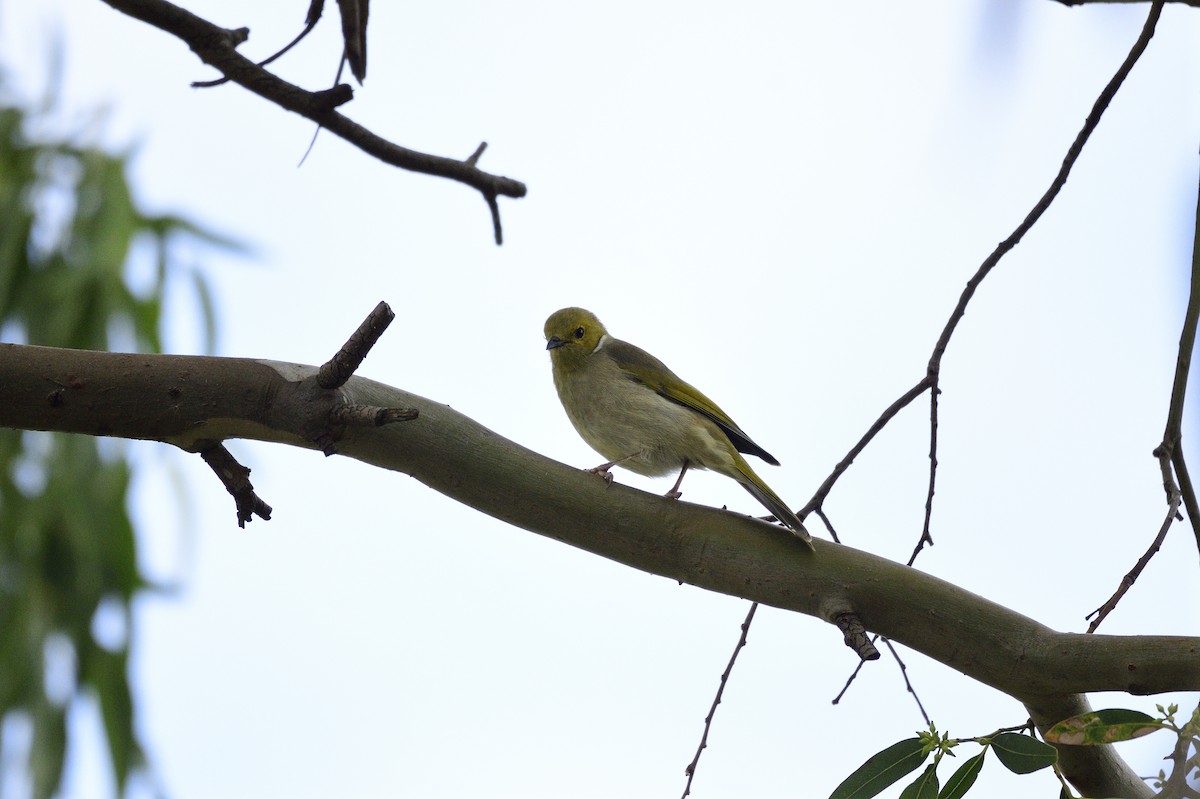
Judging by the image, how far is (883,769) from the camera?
2.15 metres

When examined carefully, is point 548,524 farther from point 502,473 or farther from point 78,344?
point 78,344

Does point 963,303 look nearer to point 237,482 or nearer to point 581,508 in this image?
point 581,508

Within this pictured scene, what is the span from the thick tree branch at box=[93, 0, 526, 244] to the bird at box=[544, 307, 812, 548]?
4.76 ft

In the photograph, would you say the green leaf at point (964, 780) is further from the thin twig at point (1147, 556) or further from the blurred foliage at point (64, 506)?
the blurred foliage at point (64, 506)

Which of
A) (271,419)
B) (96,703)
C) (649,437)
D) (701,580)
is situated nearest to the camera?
(271,419)

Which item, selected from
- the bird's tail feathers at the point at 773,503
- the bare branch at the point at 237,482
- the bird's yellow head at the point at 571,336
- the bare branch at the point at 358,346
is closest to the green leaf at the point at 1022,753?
the bird's tail feathers at the point at 773,503

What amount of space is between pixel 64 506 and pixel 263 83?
4.32 meters

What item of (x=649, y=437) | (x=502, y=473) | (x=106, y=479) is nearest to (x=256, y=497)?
(x=502, y=473)

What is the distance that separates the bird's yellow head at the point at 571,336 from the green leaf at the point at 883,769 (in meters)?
1.93

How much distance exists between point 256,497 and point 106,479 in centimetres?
398

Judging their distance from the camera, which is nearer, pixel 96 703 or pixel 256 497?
pixel 256 497

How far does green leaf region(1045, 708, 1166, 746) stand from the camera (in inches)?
72.5

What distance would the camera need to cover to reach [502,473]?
212 cm

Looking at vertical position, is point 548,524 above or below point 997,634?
above
